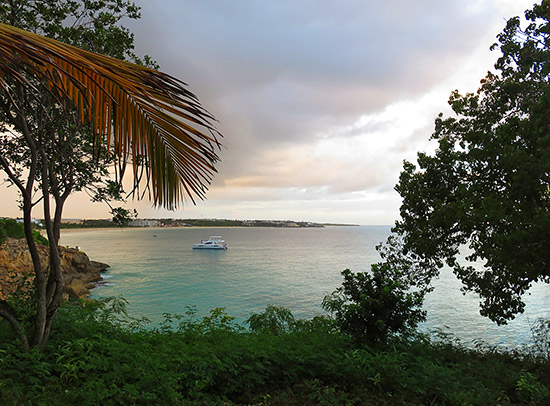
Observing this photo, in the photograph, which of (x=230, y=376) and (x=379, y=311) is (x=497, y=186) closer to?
(x=379, y=311)

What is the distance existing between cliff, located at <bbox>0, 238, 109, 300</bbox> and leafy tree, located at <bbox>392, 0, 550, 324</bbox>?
444 inches

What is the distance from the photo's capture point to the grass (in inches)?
151

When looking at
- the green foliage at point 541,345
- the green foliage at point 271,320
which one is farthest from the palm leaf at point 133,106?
the green foliage at point 541,345

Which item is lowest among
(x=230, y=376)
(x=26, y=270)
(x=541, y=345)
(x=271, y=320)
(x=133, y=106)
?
(x=541, y=345)

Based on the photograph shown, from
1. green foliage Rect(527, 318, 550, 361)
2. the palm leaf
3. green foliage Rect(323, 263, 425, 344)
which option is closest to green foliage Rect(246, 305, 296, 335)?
green foliage Rect(323, 263, 425, 344)

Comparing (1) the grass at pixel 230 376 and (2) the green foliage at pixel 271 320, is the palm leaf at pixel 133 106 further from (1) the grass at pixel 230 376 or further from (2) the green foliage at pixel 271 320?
(2) the green foliage at pixel 271 320

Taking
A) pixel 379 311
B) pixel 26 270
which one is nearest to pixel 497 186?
pixel 379 311

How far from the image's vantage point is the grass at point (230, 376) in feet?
12.6

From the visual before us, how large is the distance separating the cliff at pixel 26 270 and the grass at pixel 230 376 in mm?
2390

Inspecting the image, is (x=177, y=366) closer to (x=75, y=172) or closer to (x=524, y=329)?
(x=75, y=172)

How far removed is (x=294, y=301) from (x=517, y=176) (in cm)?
1935

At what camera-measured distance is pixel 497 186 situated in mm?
10828

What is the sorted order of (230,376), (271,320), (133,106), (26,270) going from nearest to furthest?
(133,106)
(230,376)
(271,320)
(26,270)

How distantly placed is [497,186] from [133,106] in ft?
39.9
